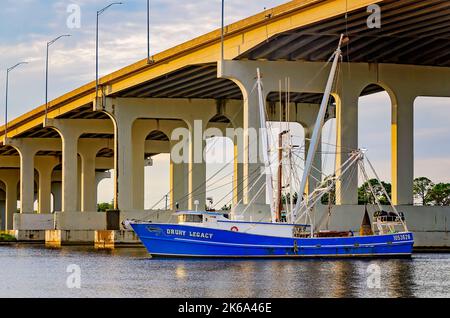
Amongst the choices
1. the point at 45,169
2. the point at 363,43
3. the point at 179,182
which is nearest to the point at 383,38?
the point at 363,43

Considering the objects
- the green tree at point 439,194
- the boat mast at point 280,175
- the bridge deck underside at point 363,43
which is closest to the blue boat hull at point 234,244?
the boat mast at point 280,175

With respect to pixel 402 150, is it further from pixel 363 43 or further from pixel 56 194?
pixel 56 194

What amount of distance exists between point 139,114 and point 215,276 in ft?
162

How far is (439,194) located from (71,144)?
96116mm

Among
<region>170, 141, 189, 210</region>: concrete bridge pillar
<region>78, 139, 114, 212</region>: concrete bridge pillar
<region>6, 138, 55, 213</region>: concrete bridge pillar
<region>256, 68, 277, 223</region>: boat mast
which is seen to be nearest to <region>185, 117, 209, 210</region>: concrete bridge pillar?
<region>170, 141, 189, 210</region>: concrete bridge pillar

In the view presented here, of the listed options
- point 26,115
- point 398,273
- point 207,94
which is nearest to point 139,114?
point 207,94

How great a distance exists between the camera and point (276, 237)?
71938 mm

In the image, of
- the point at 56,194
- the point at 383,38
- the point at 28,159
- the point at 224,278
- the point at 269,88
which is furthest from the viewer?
the point at 56,194

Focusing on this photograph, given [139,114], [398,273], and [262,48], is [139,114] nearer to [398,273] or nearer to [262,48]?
[262,48]

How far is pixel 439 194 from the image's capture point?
19850 cm

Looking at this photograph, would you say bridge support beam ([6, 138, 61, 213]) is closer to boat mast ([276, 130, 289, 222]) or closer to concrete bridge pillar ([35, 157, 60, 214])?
concrete bridge pillar ([35, 157, 60, 214])

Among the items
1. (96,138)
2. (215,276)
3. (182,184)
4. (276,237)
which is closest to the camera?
(215,276)

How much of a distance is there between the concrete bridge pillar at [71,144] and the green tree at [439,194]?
3476 inches

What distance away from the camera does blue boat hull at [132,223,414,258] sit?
71.7 m
